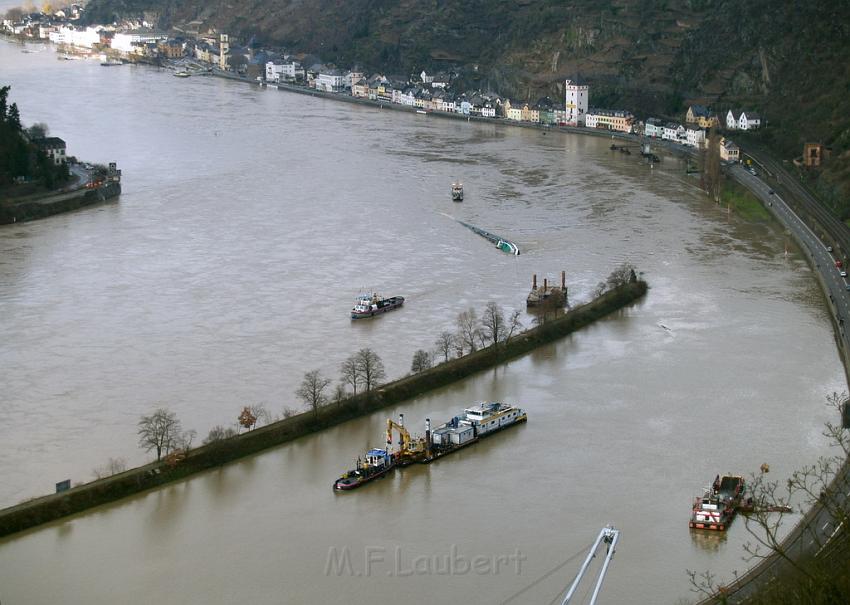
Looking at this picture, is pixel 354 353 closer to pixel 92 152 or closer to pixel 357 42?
pixel 92 152

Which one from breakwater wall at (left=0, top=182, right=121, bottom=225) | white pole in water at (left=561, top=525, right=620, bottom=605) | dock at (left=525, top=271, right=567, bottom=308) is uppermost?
breakwater wall at (left=0, top=182, right=121, bottom=225)

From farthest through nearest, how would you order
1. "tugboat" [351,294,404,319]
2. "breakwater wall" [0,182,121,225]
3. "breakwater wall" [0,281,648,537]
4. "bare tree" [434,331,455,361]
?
1. "breakwater wall" [0,182,121,225]
2. "tugboat" [351,294,404,319]
3. "bare tree" [434,331,455,361]
4. "breakwater wall" [0,281,648,537]

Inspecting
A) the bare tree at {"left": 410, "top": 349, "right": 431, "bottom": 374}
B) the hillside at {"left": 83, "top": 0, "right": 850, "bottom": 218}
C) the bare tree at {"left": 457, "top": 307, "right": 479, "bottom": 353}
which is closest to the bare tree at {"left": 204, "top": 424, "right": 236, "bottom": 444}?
the bare tree at {"left": 410, "top": 349, "right": 431, "bottom": 374}

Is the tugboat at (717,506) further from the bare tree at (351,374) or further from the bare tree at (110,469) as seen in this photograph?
the bare tree at (110,469)

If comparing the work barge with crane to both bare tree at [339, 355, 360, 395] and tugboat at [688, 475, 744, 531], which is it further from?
tugboat at [688, 475, 744, 531]

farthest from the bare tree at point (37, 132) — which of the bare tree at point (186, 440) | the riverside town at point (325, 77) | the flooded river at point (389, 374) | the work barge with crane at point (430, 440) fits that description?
the work barge with crane at point (430, 440)

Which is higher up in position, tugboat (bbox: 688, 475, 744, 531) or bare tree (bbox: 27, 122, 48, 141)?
bare tree (bbox: 27, 122, 48, 141)

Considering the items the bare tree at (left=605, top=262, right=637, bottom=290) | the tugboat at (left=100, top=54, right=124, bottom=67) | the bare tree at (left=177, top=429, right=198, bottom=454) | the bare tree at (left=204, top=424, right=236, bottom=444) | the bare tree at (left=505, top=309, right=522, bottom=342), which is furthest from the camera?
the tugboat at (left=100, top=54, right=124, bottom=67)

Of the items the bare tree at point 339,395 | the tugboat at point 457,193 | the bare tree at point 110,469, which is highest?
the tugboat at point 457,193

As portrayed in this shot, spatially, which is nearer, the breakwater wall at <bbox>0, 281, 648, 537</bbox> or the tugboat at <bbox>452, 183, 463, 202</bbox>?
the breakwater wall at <bbox>0, 281, 648, 537</bbox>
